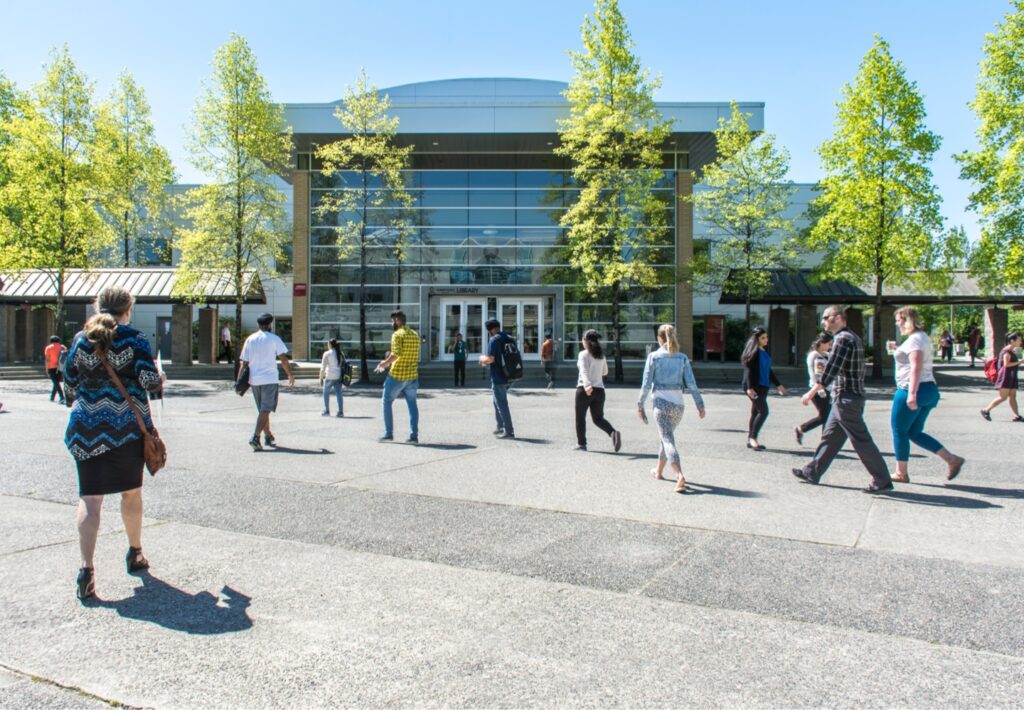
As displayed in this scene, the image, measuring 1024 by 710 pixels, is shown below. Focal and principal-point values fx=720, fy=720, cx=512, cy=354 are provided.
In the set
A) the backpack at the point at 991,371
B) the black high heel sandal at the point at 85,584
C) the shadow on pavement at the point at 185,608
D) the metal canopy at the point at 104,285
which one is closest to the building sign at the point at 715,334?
the backpack at the point at 991,371

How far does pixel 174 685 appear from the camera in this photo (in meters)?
3.06

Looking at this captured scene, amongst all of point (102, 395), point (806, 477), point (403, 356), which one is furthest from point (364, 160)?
point (102, 395)

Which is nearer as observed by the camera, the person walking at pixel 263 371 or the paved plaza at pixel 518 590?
the paved plaza at pixel 518 590

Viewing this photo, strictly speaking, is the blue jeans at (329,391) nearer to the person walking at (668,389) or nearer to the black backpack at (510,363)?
the black backpack at (510,363)

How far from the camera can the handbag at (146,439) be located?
4.24 meters

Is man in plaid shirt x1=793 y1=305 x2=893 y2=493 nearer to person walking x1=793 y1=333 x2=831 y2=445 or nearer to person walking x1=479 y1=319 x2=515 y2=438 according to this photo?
person walking x1=793 y1=333 x2=831 y2=445

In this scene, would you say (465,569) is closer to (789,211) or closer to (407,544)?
(407,544)

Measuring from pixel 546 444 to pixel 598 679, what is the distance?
7.47 meters

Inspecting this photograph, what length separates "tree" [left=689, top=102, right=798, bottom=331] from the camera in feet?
90.8

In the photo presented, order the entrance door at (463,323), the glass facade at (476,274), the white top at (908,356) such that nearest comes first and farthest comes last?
1. the white top at (908,356)
2. the entrance door at (463,323)
3. the glass facade at (476,274)

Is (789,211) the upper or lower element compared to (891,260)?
upper

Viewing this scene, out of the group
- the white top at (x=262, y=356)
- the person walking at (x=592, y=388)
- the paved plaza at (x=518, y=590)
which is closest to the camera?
the paved plaza at (x=518, y=590)

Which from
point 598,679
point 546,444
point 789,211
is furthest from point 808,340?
point 598,679

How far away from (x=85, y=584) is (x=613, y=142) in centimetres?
2526
